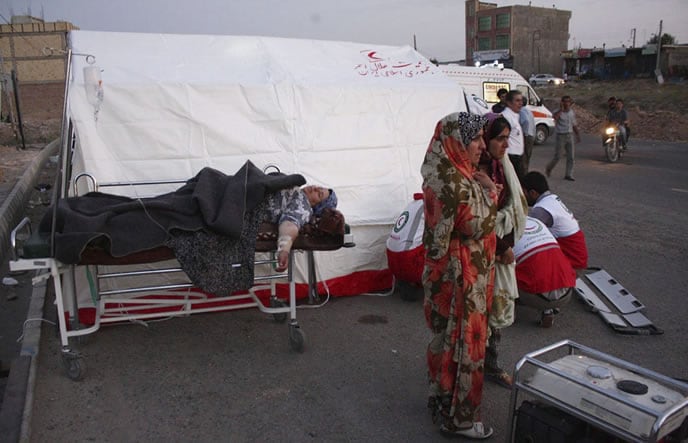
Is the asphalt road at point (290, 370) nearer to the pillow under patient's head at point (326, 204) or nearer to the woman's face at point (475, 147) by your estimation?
the pillow under patient's head at point (326, 204)

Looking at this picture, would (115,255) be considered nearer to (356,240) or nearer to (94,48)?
(356,240)

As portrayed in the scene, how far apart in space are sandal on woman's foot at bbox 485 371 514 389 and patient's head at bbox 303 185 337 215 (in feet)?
5.68

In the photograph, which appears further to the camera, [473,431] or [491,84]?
[491,84]

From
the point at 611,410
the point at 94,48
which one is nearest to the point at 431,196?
the point at 611,410

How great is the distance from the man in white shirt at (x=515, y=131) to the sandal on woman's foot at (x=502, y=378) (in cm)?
409

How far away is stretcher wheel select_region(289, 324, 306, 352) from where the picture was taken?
4285 millimetres

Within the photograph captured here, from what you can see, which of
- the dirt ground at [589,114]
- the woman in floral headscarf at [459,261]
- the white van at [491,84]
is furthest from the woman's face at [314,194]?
the white van at [491,84]

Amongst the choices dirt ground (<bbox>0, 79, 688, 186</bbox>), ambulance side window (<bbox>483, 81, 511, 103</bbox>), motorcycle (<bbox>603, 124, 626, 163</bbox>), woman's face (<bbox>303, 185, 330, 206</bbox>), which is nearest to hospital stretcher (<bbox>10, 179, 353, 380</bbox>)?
woman's face (<bbox>303, 185, 330, 206</bbox>)

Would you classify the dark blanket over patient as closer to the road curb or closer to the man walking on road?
the road curb

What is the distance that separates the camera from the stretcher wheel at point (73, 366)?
3873mm

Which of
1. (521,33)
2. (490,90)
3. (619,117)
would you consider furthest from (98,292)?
(521,33)

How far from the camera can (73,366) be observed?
3.90 metres

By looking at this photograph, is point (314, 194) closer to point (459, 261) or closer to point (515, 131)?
point (459, 261)

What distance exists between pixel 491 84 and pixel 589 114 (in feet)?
40.8
